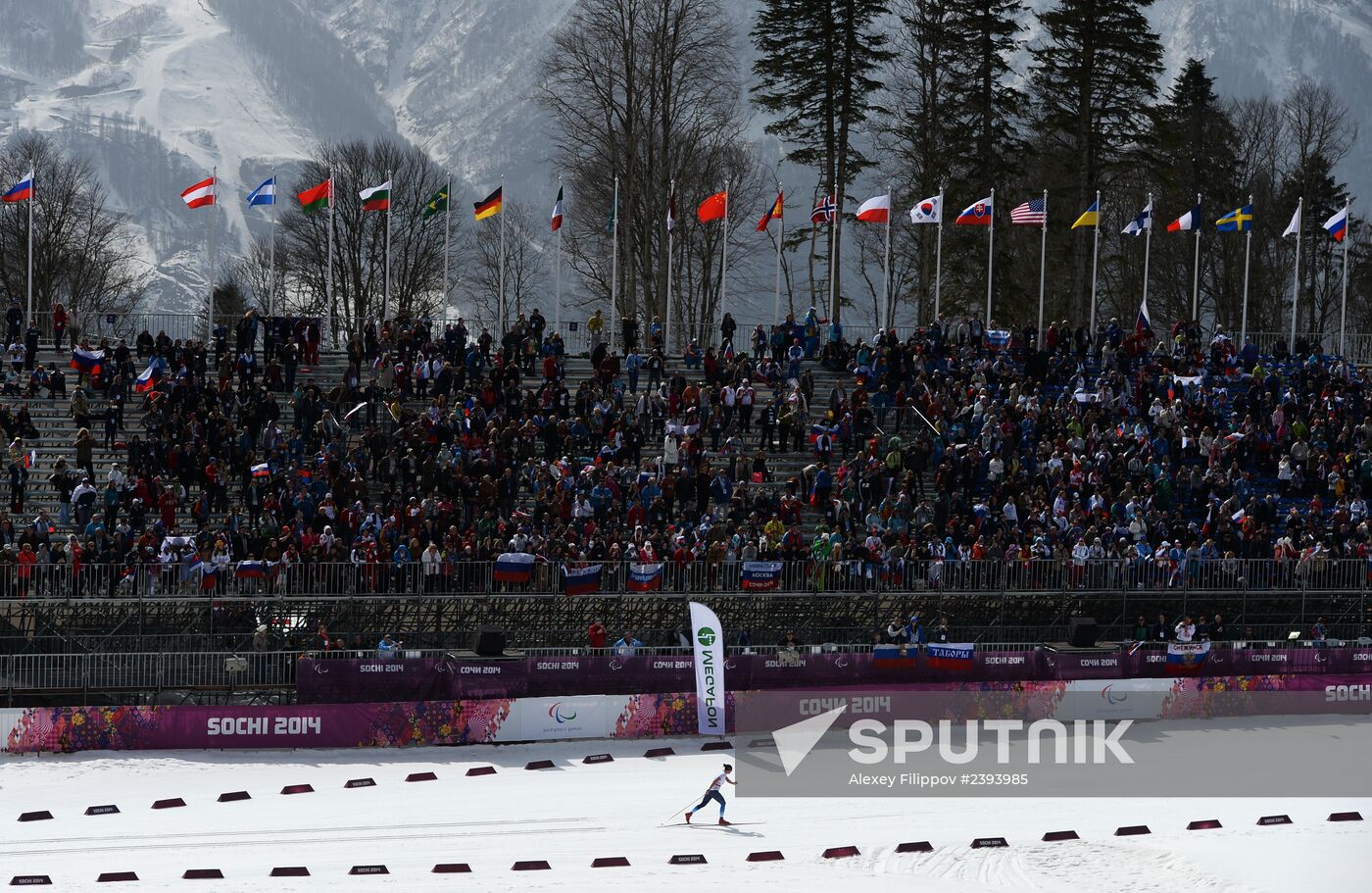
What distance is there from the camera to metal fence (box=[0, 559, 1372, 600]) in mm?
31297

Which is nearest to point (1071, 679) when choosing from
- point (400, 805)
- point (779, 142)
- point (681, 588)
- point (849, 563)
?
point (849, 563)

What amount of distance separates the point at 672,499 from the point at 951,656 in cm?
788

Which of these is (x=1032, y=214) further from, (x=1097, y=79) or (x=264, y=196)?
(x=264, y=196)

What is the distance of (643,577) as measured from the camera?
1299 inches

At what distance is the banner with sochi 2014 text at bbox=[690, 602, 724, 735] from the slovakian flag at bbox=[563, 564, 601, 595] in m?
3.48

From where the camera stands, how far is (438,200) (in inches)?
1721

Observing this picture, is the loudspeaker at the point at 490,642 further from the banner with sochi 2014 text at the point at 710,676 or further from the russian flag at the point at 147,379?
the russian flag at the point at 147,379

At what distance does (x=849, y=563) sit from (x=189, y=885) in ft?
50.4

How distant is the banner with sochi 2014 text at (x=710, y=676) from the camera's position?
29516 mm

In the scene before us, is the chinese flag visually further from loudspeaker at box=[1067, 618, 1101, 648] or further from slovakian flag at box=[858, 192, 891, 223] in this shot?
loudspeaker at box=[1067, 618, 1101, 648]

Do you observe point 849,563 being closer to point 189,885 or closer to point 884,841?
point 884,841

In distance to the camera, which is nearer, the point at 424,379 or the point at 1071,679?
the point at 1071,679

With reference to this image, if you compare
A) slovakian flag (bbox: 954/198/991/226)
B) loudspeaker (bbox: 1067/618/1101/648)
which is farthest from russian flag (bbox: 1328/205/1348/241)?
loudspeaker (bbox: 1067/618/1101/648)

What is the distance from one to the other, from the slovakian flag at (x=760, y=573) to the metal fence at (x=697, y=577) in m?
0.02
